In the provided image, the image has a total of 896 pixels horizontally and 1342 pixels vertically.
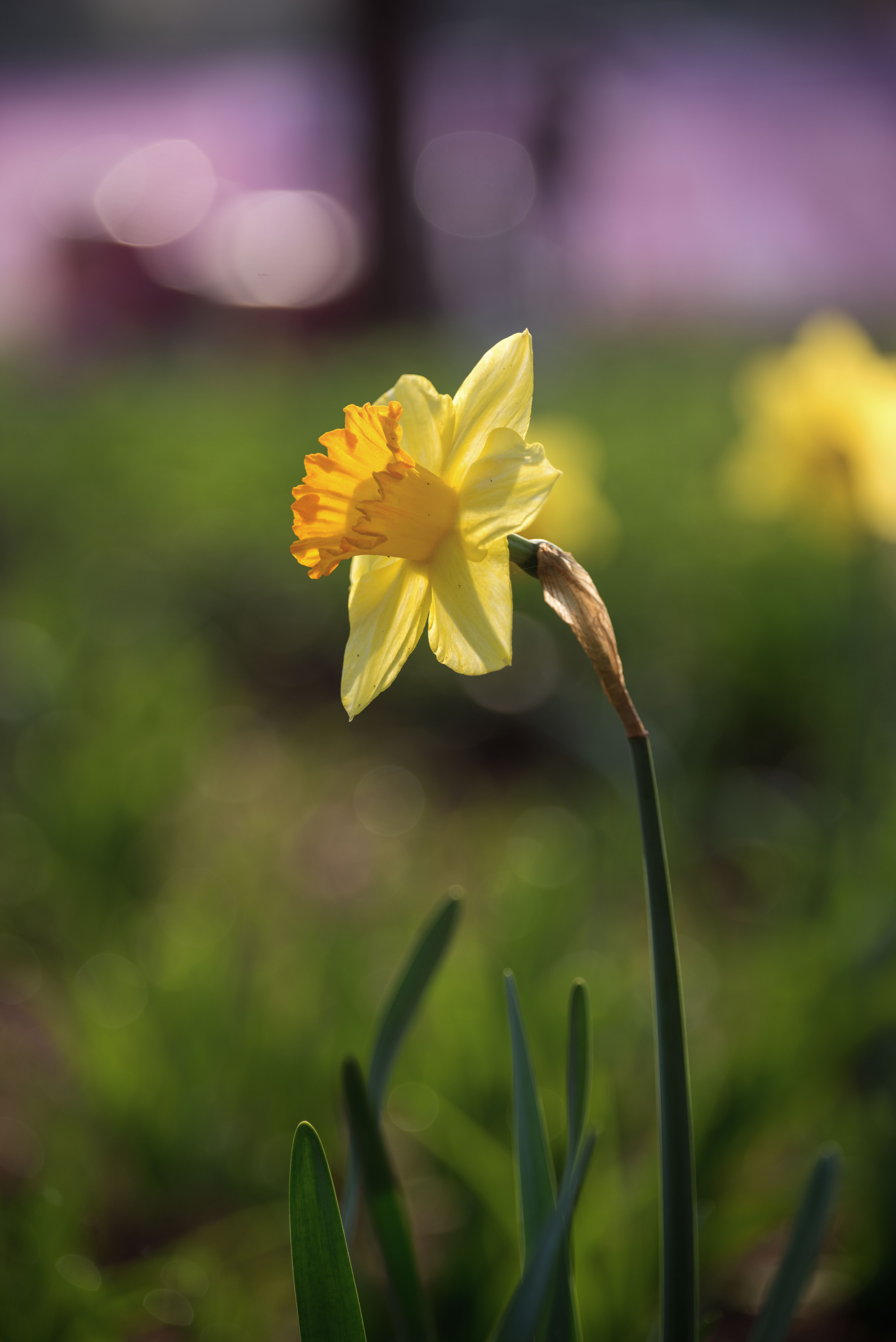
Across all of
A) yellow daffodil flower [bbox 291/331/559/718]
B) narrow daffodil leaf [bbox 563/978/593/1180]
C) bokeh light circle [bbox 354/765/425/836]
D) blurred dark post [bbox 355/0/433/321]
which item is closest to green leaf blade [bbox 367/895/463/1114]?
narrow daffodil leaf [bbox 563/978/593/1180]

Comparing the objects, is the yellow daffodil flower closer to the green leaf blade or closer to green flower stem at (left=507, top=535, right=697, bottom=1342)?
green flower stem at (left=507, top=535, right=697, bottom=1342)

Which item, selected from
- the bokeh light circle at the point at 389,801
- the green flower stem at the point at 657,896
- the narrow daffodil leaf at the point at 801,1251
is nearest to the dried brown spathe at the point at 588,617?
the green flower stem at the point at 657,896

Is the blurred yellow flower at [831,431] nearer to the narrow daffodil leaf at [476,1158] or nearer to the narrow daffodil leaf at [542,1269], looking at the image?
the narrow daffodil leaf at [476,1158]

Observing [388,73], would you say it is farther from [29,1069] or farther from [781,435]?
[29,1069]

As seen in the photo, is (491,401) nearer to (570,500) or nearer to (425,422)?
(425,422)

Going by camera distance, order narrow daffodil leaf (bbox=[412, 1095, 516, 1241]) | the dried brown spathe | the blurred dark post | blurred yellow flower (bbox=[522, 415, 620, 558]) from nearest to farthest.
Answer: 1. the dried brown spathe
2. narrow daffodil leaf (bbox=[412, 1095, 516, 1241])
3. blurred yellow flower (bbox=[522, 415, 620, 558])
4. the blurred dark post

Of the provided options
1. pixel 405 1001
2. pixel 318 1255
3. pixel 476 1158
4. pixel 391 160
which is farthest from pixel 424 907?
pixel 391 160

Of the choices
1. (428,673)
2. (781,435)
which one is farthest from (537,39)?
(781,435)
